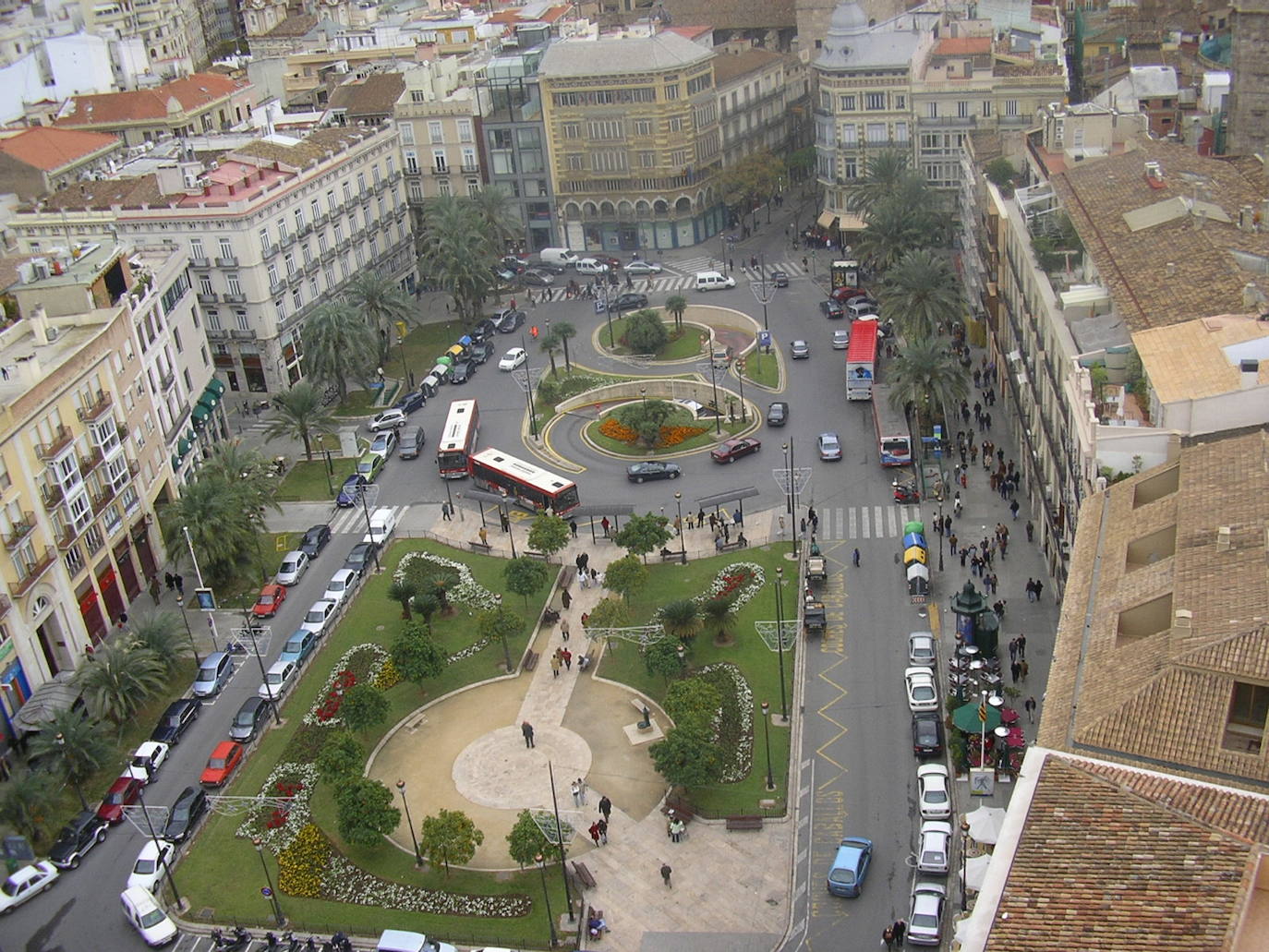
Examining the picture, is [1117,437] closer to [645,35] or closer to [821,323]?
[821,323]

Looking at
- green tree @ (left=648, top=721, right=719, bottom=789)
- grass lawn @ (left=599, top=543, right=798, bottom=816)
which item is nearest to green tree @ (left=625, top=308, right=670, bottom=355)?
grass lawn @ (left=599, top=543, right=798, bottom=816)

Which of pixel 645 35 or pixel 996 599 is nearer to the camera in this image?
pixel 996 599

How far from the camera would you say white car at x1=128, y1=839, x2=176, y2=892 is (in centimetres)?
5594

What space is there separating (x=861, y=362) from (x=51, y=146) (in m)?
77.0

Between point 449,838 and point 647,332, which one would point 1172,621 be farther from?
point 647,332

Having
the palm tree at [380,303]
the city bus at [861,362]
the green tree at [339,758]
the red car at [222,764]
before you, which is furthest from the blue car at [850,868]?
the palm tree at [380,303]

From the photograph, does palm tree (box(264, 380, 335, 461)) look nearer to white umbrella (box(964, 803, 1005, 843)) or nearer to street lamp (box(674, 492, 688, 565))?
street lamp (box(674, 492, 688, 565))

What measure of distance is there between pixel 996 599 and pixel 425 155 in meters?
85.2

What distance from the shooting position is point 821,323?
11350 centimetres

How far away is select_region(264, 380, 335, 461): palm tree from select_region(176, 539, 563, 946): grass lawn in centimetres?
2150

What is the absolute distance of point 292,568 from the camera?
262 ft

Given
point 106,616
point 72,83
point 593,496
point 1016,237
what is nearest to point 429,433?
point 593,496

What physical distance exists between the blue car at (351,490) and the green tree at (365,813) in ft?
117

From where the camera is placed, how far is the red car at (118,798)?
6084cm
